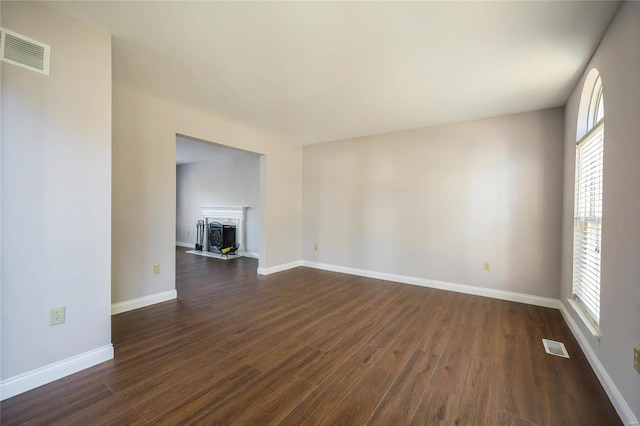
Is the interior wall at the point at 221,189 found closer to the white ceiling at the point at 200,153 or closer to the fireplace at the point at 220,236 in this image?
the white ceiling at the point at 200,153

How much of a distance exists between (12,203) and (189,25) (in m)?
1.58

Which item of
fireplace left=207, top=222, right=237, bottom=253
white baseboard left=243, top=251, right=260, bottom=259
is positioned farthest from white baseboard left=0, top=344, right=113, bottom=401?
fireplace left=207, top=222, right=237, bottom=253

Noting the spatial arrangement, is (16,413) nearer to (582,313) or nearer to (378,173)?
(582,313)

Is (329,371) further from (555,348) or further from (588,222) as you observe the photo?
(588,222)

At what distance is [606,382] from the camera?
1.71 m

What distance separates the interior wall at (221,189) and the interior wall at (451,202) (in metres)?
1.92

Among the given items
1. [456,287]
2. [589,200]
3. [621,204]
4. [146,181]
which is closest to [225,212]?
[146,181]

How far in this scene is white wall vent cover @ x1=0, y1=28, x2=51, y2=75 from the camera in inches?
62.6

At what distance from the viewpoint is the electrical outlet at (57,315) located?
5.77 ft

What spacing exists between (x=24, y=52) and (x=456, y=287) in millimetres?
4790

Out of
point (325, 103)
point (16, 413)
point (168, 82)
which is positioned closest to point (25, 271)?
point (16, 413)

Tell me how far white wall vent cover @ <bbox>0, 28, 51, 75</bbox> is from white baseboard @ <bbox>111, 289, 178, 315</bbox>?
7.44ft

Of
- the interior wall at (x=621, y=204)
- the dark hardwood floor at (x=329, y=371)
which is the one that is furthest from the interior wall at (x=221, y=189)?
the interior wall at (x=621, y=204)

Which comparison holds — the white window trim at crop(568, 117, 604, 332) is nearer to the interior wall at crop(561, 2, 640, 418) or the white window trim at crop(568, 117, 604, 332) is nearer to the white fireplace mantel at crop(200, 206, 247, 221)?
the interior wall at crop(561, 2, 640, 418)
